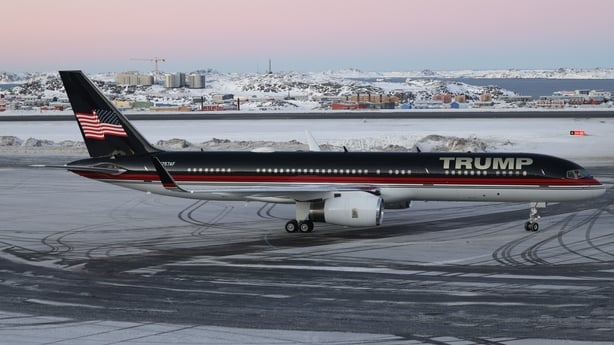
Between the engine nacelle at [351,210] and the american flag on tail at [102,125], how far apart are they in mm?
10846

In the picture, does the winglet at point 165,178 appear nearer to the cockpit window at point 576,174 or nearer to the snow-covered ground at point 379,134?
the cockpit window at point 576,174

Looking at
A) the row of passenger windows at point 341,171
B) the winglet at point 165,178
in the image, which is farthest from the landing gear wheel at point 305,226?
the winglet at point 165,178

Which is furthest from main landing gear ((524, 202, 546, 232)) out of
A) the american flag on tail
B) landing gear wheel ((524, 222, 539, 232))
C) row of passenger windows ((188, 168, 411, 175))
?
the american flag on tail

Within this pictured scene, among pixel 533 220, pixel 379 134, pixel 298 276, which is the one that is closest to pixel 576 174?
pixel 533 220

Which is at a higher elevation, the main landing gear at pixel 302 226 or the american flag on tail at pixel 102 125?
the american flag on tail at pixel 102 125

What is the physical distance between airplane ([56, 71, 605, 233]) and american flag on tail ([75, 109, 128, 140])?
0.16 ft

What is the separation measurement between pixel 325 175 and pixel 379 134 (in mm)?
45656

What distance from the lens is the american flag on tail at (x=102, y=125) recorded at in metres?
39.3

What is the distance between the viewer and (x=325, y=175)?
37.9 meters

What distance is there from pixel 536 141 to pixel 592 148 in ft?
18.9

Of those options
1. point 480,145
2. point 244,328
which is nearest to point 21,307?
point 244,328

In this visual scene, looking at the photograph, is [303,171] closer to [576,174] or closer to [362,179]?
[362,179]

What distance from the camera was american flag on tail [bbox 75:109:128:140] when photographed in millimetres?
39281

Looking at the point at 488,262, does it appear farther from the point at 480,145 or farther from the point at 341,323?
the point at 480,145
